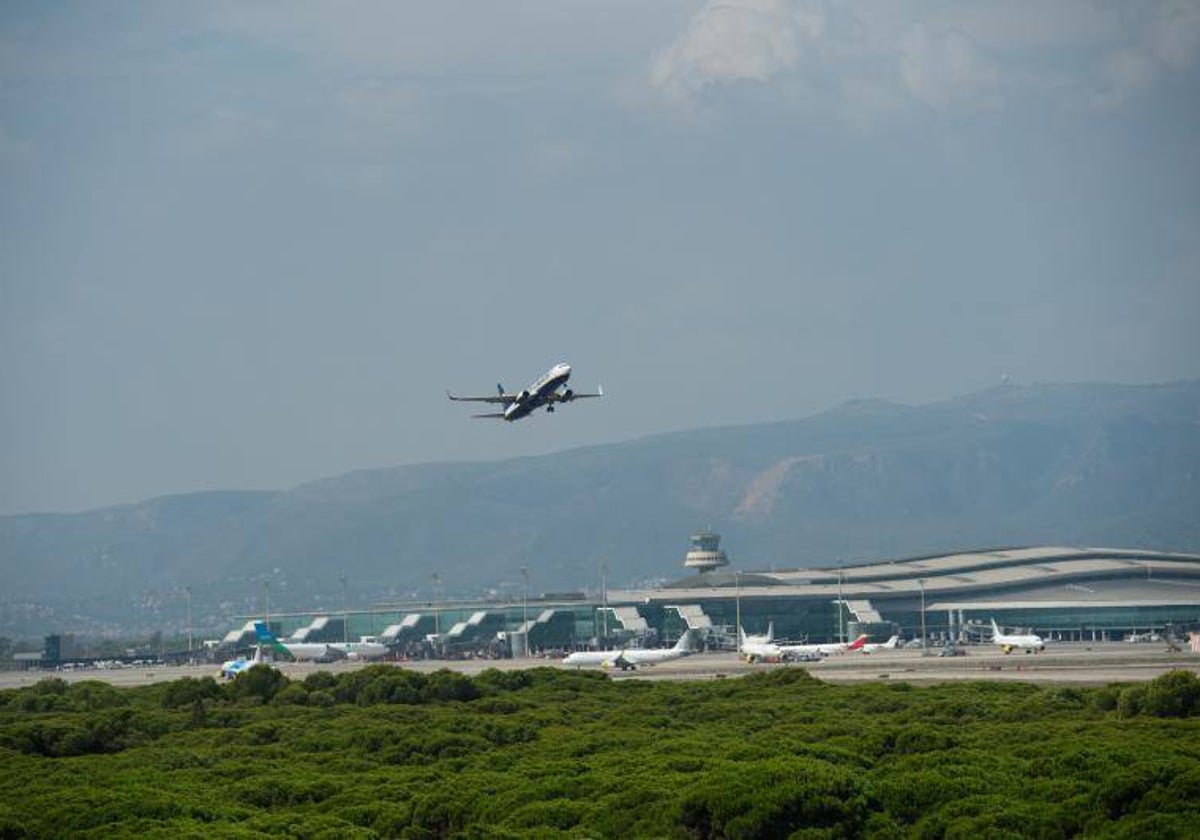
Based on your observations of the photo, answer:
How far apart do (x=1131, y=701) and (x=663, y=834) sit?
37.6m

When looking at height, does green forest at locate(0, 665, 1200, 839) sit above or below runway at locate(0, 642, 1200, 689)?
below

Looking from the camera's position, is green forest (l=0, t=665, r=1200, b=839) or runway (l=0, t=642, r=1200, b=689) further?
runway (l=0, t=642, r=1200, b=689)

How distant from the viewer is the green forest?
6962 cm

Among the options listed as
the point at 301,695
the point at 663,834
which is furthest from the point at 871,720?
the point at 301,695

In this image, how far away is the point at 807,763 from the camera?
76.2 meters

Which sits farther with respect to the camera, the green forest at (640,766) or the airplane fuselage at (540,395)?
the airplane fuselage at (540,395)

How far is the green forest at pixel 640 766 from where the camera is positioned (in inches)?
2741

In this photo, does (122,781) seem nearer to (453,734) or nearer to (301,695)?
(453,734)

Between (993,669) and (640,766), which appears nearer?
(640,766)

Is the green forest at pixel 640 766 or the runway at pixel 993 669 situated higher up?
the runway at pixel 993 669

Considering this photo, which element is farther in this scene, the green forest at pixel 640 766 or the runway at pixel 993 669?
the runway at pixel 993 669

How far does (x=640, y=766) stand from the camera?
273 feet

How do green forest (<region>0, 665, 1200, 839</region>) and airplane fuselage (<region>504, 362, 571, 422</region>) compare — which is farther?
airplane fuselage (<region>504, 362, 571, 422</region>)

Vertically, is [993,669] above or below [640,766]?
above
